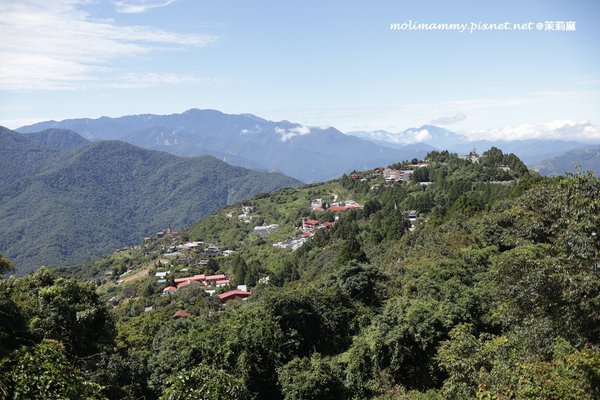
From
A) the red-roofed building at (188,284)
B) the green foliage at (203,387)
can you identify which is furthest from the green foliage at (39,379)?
the red-roofed building at (188,284)

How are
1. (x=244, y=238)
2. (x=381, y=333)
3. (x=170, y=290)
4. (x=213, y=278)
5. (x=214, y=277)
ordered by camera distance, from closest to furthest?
(x=381, y=333)
(x=170, y=290)
(x=213, y=278)
(x=214, y=277)
(x=244, y=238)

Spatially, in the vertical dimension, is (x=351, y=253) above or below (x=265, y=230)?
above

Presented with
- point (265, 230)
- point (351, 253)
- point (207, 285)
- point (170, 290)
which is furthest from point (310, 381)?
point (265, 230)

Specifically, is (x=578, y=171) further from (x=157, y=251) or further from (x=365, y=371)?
(x=157, y=251)

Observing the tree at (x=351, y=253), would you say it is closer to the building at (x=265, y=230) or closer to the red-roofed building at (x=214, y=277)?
the red-roofed building at (x=214, y=277)

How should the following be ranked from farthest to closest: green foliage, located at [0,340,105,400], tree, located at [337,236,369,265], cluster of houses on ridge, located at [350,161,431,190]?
cluster of houses on ridge, located at [350,161,431,190]
tree, located at [337,236,369,265]
green foliage, located at [0,340,105,400]

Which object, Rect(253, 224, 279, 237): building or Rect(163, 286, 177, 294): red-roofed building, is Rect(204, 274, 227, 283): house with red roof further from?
Rect(253, 224, 279, 237): building

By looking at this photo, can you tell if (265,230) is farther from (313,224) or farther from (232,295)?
(232,295)

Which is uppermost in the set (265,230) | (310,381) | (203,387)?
(203,387)

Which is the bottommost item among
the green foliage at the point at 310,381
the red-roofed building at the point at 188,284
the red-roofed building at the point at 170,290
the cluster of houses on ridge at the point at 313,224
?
the red-roofed building at the point at 170,290

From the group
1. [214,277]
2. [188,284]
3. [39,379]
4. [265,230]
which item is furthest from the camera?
[265,230]

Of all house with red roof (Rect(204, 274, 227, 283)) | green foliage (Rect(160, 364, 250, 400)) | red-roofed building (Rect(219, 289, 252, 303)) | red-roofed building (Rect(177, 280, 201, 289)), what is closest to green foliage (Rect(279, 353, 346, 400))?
green foliage (Rect(160, 364, 250, 400))

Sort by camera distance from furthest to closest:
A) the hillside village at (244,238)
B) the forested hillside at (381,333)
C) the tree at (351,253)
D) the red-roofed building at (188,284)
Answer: the hillside village at (244,238) → the red-roofed building at (188,284) → the tree at (351,253) → the forested hillside at (381,333)

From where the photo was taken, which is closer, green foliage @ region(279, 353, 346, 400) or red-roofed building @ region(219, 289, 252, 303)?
green foliage @ region(279, 353, 346, 400)
